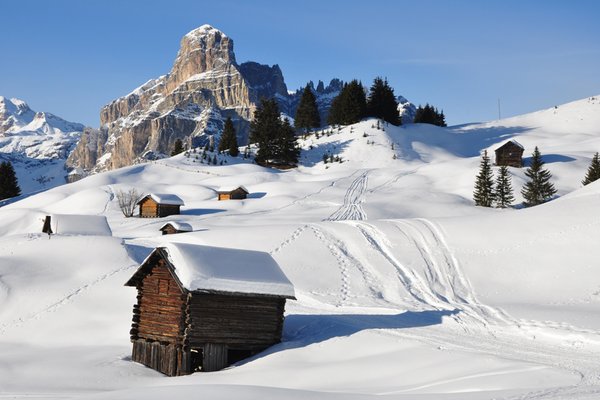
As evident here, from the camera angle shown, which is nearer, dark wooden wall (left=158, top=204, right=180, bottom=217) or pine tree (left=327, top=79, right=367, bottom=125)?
dark wooden wall (left=158, top=204, right=180, bottom=217)

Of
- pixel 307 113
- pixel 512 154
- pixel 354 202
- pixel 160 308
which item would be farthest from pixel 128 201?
pixel 160 308

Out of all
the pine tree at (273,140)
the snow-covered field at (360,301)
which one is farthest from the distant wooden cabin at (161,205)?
the pine tree at (273,140)

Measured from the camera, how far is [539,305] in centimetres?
3123

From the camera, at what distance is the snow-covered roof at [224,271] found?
83.8 ft

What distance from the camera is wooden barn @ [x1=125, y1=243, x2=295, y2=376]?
2558 cm

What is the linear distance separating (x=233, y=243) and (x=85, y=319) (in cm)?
1364

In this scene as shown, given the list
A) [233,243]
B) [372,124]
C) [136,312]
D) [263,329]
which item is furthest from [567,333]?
[372,124]

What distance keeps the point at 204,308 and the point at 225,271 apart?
169 cm

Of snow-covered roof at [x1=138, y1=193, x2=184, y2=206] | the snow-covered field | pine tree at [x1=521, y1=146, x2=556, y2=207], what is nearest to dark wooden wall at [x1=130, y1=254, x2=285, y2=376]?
the snow-covered field

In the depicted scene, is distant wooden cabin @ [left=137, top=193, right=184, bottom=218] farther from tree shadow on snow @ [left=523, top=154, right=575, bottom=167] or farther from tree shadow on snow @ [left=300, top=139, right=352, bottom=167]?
tree shadow on snow @ [left=523, top=154, right=575, bottom=167]

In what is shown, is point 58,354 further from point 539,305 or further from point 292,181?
point 292,181

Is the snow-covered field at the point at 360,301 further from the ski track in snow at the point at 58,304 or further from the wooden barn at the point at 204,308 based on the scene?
the wooden barn at the point at 204,308

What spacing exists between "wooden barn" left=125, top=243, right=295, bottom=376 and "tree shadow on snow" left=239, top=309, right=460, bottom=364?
3.55ft

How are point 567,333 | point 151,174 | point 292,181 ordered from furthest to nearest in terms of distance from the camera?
point 151,174
point 292,181
point 567,333
